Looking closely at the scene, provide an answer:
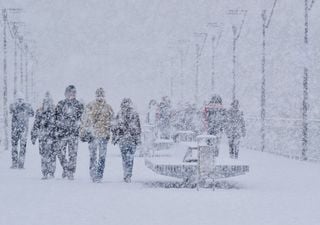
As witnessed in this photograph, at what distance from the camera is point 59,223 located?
11.0 m

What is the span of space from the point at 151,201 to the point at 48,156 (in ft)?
16.8

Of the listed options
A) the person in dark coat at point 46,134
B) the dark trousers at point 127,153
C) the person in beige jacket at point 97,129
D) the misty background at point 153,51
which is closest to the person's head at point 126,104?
the person in beige jacket at point 97,129

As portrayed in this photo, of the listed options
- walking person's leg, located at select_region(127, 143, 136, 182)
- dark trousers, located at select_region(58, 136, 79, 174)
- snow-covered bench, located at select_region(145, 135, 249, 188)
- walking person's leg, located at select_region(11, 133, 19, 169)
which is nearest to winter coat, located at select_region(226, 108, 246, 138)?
walking person's leg, located at select_region(11, 133, 19, 169)

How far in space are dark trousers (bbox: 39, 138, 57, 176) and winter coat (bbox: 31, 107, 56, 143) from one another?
0.13 meters

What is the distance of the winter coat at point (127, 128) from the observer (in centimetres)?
1773

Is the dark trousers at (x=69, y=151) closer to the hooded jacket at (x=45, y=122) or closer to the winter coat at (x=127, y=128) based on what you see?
the hooded jacket at (x=45, y=122)

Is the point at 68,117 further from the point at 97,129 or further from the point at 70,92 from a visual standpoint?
the point at 97,129

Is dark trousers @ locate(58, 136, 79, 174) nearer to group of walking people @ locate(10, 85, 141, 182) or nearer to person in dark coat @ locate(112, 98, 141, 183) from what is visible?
group of walking people @ locate(10, 85, 141, 182)

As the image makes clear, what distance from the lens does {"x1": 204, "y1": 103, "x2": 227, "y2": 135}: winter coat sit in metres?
24.4

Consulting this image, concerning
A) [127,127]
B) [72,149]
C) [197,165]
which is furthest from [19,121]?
[197,165]

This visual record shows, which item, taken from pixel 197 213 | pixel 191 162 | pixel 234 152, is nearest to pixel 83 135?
pixel 191 162

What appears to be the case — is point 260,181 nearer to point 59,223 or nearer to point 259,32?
point 59,223

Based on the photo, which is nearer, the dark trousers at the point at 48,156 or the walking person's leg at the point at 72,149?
the walking person's leg at the point at 72,149

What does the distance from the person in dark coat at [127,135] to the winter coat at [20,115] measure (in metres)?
3.76
